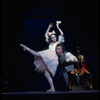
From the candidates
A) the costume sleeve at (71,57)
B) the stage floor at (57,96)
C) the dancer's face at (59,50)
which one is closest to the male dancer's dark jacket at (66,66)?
the costume sleeve at (71,57)

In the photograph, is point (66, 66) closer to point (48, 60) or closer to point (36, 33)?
point (48, 60)

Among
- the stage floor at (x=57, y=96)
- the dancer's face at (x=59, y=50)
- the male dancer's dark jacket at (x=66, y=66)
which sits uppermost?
the dancer's face at (x=59, y=50)

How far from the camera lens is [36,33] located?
540cm

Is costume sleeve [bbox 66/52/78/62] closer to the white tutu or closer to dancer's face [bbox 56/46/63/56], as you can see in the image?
dancer's face [bbox 56/46/63/56]

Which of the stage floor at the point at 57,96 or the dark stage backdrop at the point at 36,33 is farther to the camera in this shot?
the dark stage backdrop at the point at 36,33

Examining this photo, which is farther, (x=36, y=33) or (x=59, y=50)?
(x=36, y=33)

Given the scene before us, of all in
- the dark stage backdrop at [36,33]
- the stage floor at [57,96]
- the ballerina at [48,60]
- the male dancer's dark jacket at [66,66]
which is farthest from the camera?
the dark stage backdrop at [36,33]

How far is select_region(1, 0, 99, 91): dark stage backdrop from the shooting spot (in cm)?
529

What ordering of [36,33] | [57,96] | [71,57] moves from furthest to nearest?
[36,33]
[71,57]
[57,96]

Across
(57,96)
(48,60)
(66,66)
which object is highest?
(48,60)

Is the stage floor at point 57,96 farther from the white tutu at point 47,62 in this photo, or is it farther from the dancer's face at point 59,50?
the dancer's face at point 59,50

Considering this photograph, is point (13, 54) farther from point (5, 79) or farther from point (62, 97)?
point (62, 97)

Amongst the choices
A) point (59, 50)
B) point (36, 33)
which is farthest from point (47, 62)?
point (36, 33)

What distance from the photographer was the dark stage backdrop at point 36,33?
5289 millimetres
